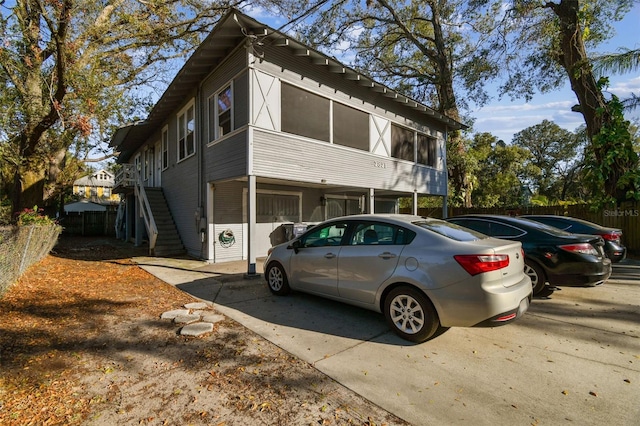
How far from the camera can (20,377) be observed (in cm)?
294

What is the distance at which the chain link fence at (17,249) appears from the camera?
5.29 meters

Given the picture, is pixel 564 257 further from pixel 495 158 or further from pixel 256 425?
pixel 495 158

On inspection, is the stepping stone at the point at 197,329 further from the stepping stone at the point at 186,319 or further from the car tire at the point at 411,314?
the car tire at the point at 411,314

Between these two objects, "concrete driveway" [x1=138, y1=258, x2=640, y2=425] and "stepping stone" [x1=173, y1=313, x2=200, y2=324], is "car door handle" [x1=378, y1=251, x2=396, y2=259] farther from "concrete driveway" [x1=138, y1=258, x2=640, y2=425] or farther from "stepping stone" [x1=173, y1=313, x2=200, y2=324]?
"stepping stone" [x1=173, y1=313, x2=200, y2=324]

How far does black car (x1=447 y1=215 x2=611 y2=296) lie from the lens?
5.21 m

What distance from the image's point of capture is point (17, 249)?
19.9 ft

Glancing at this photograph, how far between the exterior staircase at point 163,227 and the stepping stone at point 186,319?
6.82 meters

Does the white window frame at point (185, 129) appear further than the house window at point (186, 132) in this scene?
No

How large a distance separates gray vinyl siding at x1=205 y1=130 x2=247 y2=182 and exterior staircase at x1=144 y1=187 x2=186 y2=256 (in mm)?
3100

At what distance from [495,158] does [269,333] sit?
3355cm

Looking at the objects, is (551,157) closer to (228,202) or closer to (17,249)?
(228,202)

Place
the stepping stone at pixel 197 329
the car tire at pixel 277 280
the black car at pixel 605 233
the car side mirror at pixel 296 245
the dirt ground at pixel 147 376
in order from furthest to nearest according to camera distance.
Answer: the black car at pixel 605 233, the car tire at pixel 277 280, the car side mirror at pixel 296 245, the stepping stone at pixel 197 329, the dirt ground at pixel 147 376

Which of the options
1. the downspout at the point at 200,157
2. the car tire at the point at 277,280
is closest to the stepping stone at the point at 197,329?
the car tire at the point at 277,280

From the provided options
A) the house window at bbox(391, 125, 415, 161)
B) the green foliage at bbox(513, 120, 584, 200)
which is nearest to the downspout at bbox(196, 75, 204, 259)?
the house window at bbox(391, 125, 415, 161)
